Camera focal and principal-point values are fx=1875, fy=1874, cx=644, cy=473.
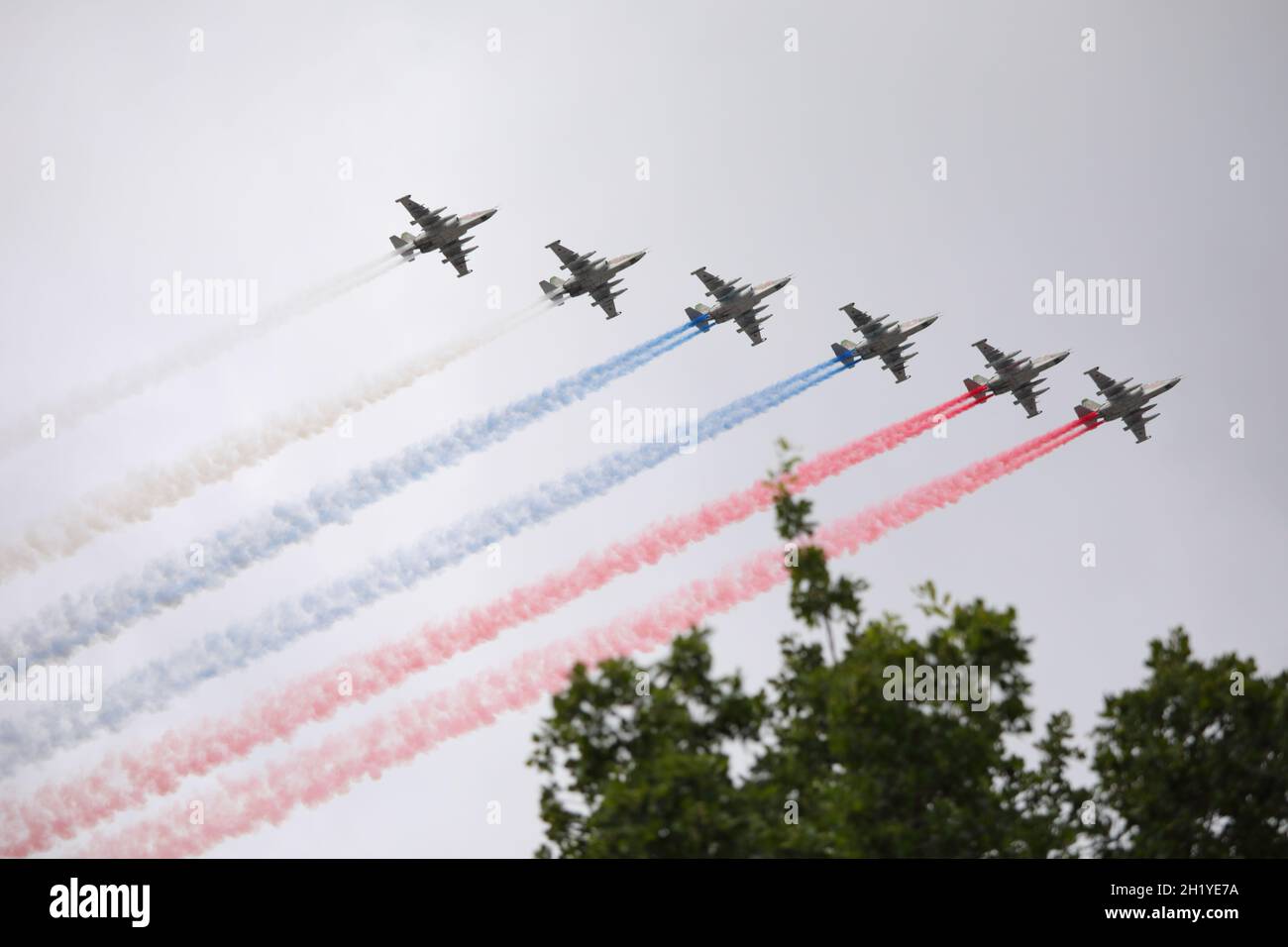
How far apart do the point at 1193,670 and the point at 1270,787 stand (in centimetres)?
540

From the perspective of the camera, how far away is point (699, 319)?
361 feet

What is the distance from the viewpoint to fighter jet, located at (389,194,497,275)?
102938 mm

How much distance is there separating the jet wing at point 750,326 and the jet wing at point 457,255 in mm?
17285

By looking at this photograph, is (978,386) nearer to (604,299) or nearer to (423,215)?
(604,299)

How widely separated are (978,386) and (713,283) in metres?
17.4

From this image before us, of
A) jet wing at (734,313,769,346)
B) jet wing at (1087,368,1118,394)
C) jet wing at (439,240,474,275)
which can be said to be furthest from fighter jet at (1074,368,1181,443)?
jet wing at (439,240,474,275)

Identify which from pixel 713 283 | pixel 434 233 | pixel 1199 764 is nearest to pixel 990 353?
pixel 713 283

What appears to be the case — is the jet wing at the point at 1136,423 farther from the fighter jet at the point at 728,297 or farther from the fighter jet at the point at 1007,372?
the fighter jet at the point at 728,297

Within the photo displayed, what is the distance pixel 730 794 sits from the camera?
6262 centimetres

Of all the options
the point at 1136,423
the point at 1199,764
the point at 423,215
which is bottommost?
the point at 1199,764

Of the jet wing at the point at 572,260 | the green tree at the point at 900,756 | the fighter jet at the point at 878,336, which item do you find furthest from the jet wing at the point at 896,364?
the green tree at the point at 900,756
